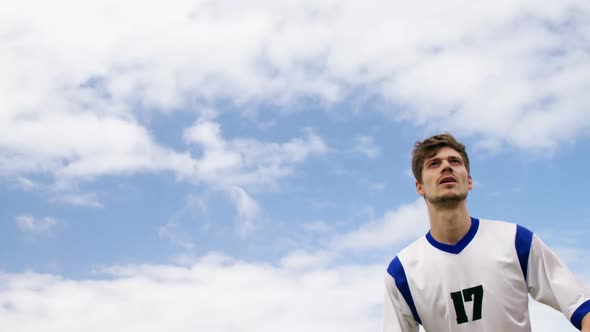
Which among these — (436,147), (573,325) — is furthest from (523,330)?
(436,147)

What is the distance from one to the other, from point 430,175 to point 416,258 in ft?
3.47

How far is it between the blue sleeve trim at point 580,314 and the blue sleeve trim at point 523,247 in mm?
704

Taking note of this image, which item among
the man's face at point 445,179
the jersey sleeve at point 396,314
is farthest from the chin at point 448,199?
the jersey sleeve at point 396,314

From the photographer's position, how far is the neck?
760 cm

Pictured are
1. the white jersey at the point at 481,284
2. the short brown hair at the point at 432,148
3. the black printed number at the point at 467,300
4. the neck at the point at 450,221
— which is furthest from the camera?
the short brown hair at the point at 432,148

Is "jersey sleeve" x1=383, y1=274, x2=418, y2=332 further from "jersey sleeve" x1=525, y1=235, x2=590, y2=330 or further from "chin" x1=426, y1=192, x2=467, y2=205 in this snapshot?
"jersey sleeve" x1=525, y1=235, x2=590, y2=330

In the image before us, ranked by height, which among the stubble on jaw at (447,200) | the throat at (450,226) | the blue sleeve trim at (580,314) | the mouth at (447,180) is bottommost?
the blue sleeve trim at (580,314)

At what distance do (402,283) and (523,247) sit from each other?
1481 mm

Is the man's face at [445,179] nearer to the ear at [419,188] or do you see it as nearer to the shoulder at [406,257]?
the ear at [419,188]

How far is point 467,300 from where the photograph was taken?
7.40 m

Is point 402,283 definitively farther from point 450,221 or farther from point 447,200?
point 447,200

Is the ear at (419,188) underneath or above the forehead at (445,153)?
underneath

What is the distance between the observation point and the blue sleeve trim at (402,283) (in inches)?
306

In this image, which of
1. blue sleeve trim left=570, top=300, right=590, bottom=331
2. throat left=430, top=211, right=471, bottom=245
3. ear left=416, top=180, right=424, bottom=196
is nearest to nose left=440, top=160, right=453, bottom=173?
ear left=416, top=180, right=424, bottom=196
